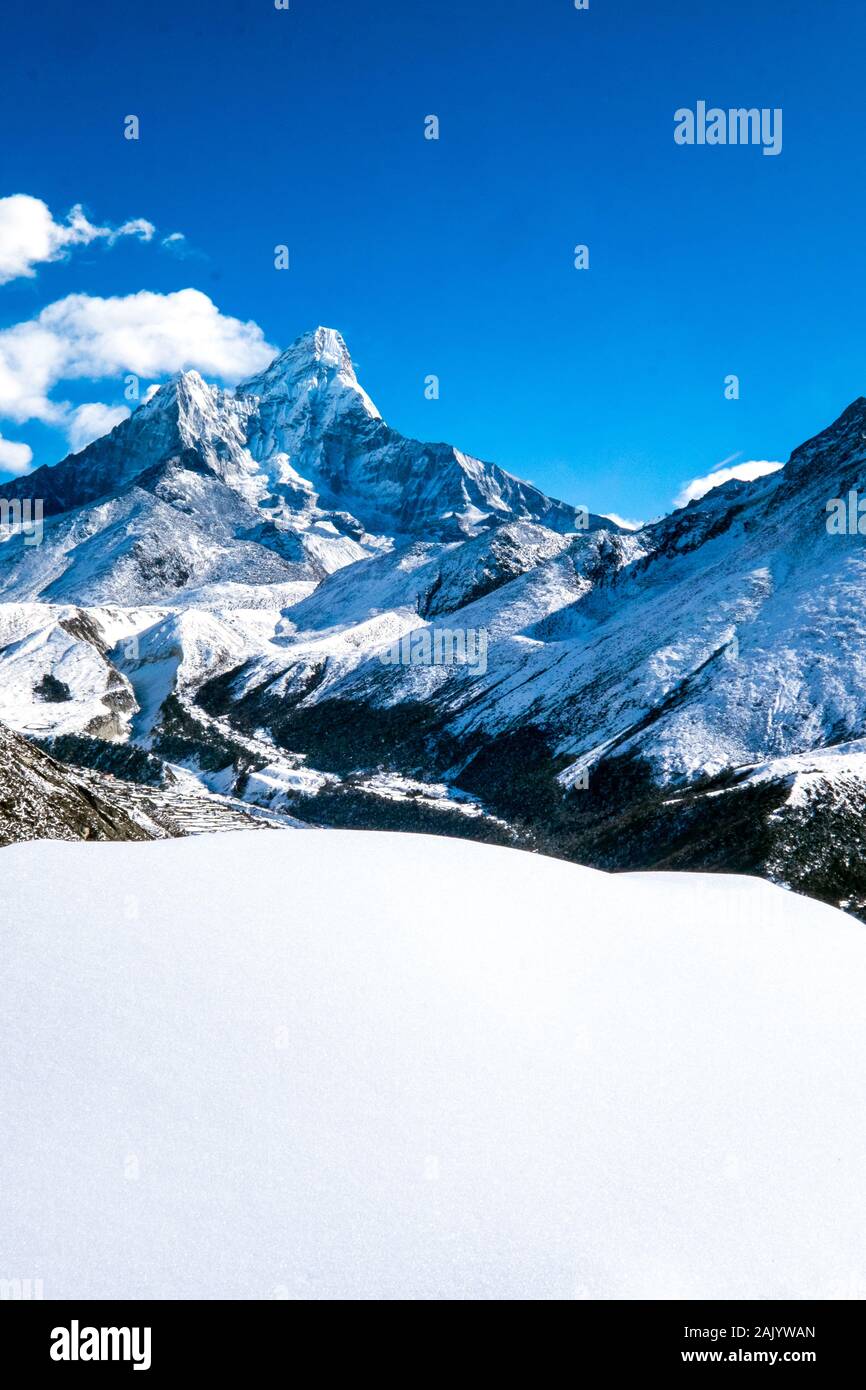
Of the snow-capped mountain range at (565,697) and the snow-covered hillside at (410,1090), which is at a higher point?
the snow-capped mountain range at (565,697)

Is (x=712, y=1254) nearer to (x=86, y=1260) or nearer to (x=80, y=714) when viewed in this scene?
(x=86, y=1260)

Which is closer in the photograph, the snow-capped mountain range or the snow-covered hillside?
the snow-covered hillside

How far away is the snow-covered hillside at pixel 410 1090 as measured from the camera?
6.53 m

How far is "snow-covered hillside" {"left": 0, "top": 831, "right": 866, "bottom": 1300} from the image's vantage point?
6.53 m

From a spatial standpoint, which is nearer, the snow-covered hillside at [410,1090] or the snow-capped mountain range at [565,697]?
the snow-covered hillside at [410,1090]

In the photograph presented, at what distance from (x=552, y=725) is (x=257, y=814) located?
34.7 m

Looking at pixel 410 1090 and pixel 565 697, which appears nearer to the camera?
pixel 410 1090

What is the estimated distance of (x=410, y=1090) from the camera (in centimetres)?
770

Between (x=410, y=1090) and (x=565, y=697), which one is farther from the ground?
(x=565, y=697)

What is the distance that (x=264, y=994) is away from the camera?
857 centimetres

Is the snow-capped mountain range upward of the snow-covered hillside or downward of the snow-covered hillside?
upward
